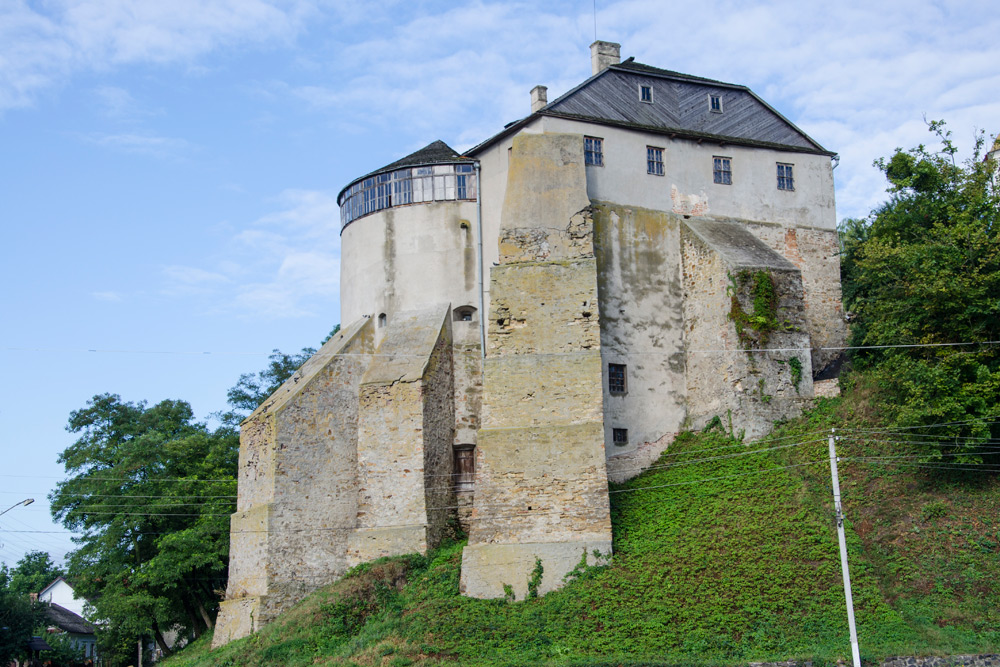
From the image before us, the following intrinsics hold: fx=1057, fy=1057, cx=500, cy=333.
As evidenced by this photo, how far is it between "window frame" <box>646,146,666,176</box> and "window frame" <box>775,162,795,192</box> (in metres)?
4.38

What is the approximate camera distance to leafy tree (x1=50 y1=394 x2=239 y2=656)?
34.8 m

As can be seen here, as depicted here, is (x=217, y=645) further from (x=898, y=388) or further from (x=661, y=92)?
(x=661, y=92)

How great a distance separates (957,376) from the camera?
24781mm

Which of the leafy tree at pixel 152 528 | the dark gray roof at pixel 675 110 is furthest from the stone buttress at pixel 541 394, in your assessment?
the leafy tree at pixel 152 528

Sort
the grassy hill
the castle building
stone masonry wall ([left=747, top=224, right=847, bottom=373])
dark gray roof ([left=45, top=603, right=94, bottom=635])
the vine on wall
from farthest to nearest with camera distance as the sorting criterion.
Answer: dark gray roof ([left=45, top=603, right=94, bottom=635])
stone masonry wall ([left=747, top=224, right=847, bottom=373])
the vine on wall
the castle building
the grassy hill

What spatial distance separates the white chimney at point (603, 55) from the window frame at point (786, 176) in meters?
6.58

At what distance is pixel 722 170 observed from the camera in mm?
34125

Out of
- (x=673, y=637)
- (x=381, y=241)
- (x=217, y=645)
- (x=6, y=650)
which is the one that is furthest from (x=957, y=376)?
(x=6, y=650)

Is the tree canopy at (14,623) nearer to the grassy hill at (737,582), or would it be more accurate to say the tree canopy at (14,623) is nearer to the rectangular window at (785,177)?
the grassy hill at (737,582)

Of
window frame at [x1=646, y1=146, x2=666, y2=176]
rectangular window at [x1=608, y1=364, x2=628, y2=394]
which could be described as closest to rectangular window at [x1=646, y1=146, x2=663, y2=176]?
window frame at [x1=646, y1=146, x2=666, y2=176]

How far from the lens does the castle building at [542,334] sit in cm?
2661

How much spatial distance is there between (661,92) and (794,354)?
33.9ft

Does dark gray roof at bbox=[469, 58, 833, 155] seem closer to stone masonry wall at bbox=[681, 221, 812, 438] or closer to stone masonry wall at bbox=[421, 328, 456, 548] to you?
stone masonry wall at bbox=[681, 221, 812, 438]

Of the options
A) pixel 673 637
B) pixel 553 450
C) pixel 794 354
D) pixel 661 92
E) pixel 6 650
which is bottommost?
pixel 6 650
